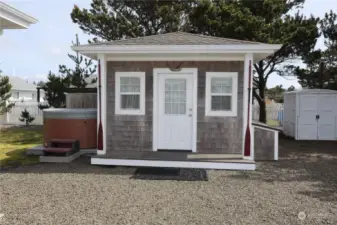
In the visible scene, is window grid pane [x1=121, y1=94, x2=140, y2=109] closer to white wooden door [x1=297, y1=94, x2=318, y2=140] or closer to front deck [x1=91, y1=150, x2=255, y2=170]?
front deck [x1=91, y1=150, x2=255, y2=170]

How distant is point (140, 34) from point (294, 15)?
7.31 m

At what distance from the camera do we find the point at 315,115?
1105 centimetres

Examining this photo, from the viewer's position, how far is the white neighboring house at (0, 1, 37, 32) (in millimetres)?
3629

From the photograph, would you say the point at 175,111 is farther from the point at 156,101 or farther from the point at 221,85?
Answer: the point at 221,85

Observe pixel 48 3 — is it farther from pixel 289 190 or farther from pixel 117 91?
pixel 289 190

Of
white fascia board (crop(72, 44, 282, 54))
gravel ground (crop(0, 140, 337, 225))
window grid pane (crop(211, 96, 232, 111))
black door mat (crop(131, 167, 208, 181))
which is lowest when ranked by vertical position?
gravel ground (crop(0, 140, 337, 225))

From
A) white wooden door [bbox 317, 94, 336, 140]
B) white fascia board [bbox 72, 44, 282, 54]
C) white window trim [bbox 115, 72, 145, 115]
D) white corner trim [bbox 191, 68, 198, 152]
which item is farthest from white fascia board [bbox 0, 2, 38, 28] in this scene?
white wooden door [bbox 317, 94, 336, 140]

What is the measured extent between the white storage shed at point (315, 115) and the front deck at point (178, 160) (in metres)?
5.58

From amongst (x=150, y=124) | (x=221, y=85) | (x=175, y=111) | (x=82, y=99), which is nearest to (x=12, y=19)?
(x=150, y=124)

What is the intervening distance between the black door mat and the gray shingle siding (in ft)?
3.18

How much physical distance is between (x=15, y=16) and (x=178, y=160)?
3.90 meters

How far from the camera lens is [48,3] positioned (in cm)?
745

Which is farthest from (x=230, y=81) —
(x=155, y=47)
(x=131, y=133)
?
(x=131, y=133)

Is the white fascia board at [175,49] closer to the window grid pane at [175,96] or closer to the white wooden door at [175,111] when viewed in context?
the white wooden door at [175,111]
